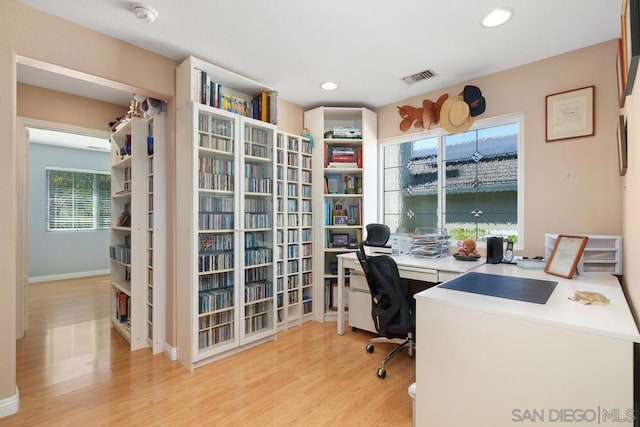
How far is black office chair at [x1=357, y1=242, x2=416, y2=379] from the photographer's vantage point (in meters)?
2.21

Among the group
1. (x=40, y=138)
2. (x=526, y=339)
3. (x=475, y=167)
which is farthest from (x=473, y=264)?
(x=40, y=138)

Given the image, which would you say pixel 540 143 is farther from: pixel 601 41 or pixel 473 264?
pixel 473 264

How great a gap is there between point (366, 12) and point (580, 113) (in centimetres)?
186

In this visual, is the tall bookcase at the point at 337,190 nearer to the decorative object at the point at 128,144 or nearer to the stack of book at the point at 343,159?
the stack of book at the point at 343,159

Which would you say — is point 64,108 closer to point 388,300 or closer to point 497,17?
point 388,300

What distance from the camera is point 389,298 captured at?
7.59 feet

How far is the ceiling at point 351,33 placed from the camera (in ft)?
6.15

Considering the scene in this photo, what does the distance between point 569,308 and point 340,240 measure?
7.88ft

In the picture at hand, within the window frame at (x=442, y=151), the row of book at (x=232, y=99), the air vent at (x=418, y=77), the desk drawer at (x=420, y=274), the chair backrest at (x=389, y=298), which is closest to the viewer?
the chair backrest at (x=389, y=298)

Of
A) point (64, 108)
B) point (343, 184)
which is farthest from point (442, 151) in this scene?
point (64, 108)

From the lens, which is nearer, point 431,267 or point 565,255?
point 565,255

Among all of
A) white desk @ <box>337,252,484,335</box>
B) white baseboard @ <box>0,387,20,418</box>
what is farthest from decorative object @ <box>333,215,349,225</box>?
white baseboard @ <box>0,387,20,418</box>

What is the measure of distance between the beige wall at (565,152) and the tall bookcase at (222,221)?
2.28 metres

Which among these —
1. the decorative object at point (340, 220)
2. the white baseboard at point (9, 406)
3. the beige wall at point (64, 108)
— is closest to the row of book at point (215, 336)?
the white baseboard at point (9, 406)
